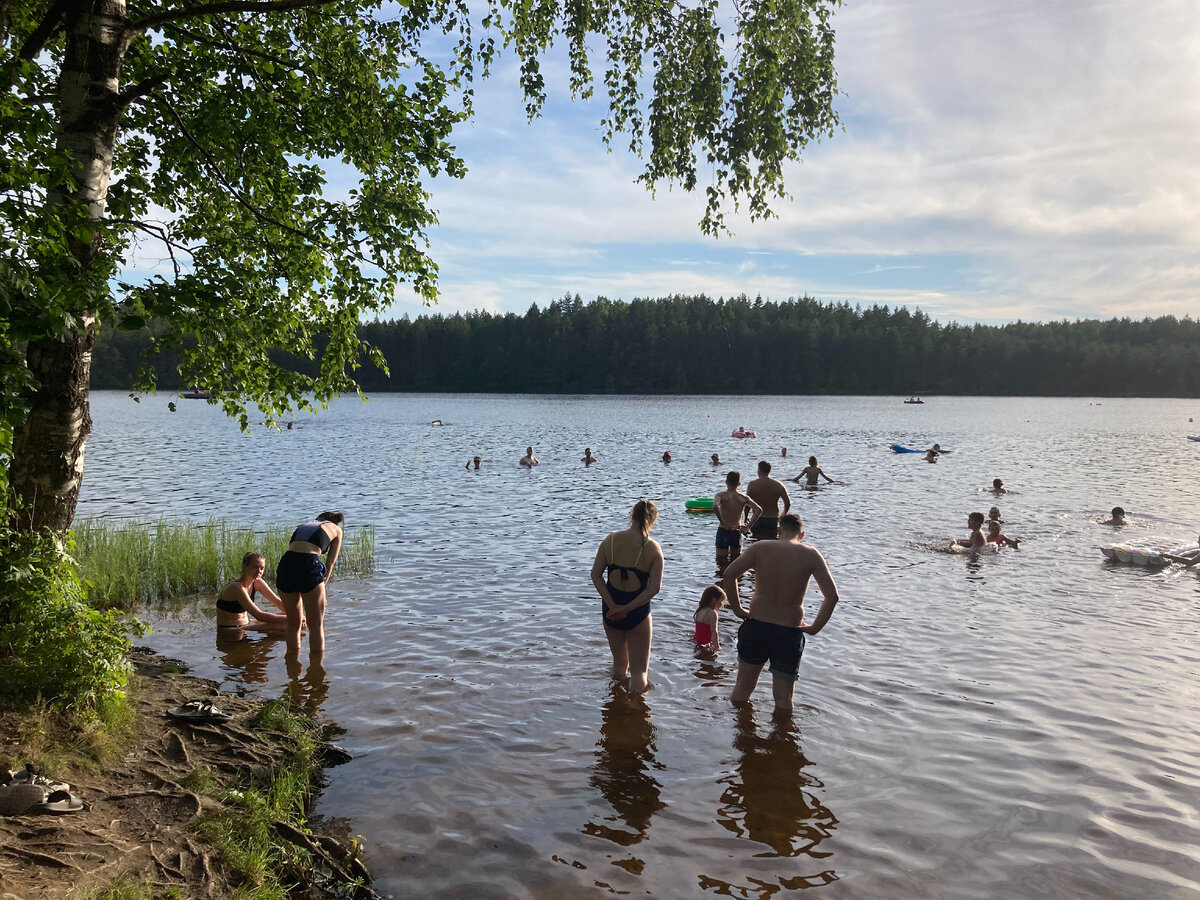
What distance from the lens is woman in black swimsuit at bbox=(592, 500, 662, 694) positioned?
8055mm

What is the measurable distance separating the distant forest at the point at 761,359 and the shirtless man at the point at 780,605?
154839 millimetres

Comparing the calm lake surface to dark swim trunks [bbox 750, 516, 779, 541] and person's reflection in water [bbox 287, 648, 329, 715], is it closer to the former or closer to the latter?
person's reflection in water [bbox 287, 648, 329, 715]

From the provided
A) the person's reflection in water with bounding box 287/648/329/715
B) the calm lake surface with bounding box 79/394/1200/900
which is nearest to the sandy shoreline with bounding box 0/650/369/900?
the calm lake surface with bounding box 79/394/1200/900

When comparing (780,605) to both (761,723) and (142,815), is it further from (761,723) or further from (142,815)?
(142,815)

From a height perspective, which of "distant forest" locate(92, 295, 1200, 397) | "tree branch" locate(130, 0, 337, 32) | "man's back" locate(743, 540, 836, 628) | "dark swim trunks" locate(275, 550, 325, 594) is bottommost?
"dark swim trunks" locate(275, 550, 325, 594)

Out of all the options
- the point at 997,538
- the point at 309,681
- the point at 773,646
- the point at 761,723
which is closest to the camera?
the point at 773,646

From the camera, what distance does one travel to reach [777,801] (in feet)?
21.8

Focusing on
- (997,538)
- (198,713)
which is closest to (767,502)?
(997,538)

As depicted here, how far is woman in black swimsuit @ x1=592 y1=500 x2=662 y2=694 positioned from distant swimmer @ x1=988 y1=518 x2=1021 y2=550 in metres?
13.4

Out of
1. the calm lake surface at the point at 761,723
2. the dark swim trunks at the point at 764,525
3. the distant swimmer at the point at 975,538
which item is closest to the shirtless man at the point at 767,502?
the dark swim trunks at the point at 764,525

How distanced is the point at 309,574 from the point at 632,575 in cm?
448

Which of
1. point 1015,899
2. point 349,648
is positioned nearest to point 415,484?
point 349,648

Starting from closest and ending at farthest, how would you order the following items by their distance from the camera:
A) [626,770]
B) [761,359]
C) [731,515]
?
[626,770] < [731,515] < [761,359]

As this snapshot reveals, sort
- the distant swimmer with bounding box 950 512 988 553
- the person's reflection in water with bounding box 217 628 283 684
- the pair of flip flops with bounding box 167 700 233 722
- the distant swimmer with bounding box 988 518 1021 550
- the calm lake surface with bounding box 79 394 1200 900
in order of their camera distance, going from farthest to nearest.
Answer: the distant swimmer with bounding box 988 518 1021 550 < the distant swimmer with bounding box 950 512 988 553 < the person's reflection in water with bounding box 217 628 283 684 < the pair of flip flops with bounding box 167 700 233 722 < the calm lake surface with bounding box 79 394 1200 900
